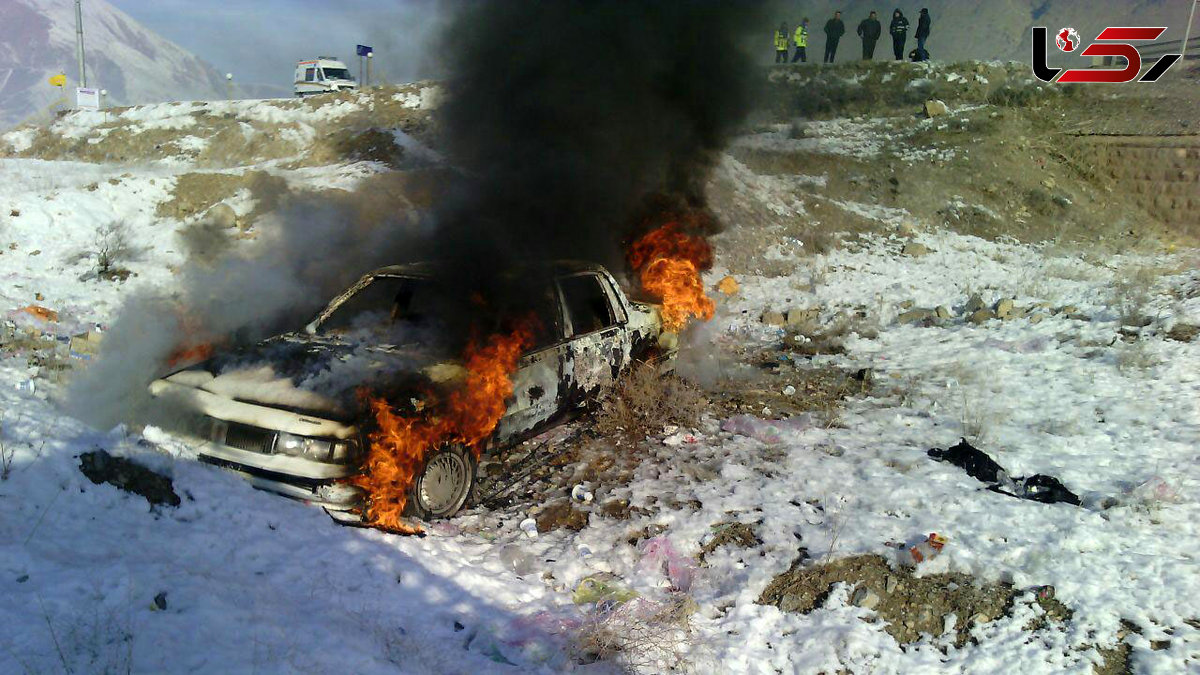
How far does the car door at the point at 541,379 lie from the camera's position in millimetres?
5102

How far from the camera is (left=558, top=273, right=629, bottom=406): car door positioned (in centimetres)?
583

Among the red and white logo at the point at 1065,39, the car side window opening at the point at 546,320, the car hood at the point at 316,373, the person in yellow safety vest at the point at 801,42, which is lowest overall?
the car hood at the point at 316,373

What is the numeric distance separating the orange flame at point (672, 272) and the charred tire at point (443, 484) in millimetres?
3225

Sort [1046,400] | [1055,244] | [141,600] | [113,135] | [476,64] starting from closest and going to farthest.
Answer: [141,600] → [1046,400] → [476,64] → [1055,244] → [113,135]

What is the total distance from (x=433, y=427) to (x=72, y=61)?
12777 cm

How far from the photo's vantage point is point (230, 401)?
425 centimetres

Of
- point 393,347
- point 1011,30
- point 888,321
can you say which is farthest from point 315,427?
point 1011,30

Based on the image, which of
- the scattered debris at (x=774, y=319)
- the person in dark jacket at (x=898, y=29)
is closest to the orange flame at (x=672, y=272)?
the scattered debris at (x=774, y=319)

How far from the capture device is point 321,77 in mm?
26953

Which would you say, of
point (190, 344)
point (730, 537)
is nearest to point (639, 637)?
point (730, 537)

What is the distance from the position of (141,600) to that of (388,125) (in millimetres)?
16522

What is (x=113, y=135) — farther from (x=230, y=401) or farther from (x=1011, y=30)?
(x=1011, y=30)

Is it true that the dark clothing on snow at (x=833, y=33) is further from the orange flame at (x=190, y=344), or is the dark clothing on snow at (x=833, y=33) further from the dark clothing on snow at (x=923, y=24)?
the orange flame at (x=190, y=344)

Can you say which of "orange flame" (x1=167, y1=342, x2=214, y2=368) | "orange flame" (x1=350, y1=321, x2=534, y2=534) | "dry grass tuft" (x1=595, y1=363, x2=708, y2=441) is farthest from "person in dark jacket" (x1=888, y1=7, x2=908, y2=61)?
"orange flame" (x1=167, y1=342, x2=214, y2=368)
